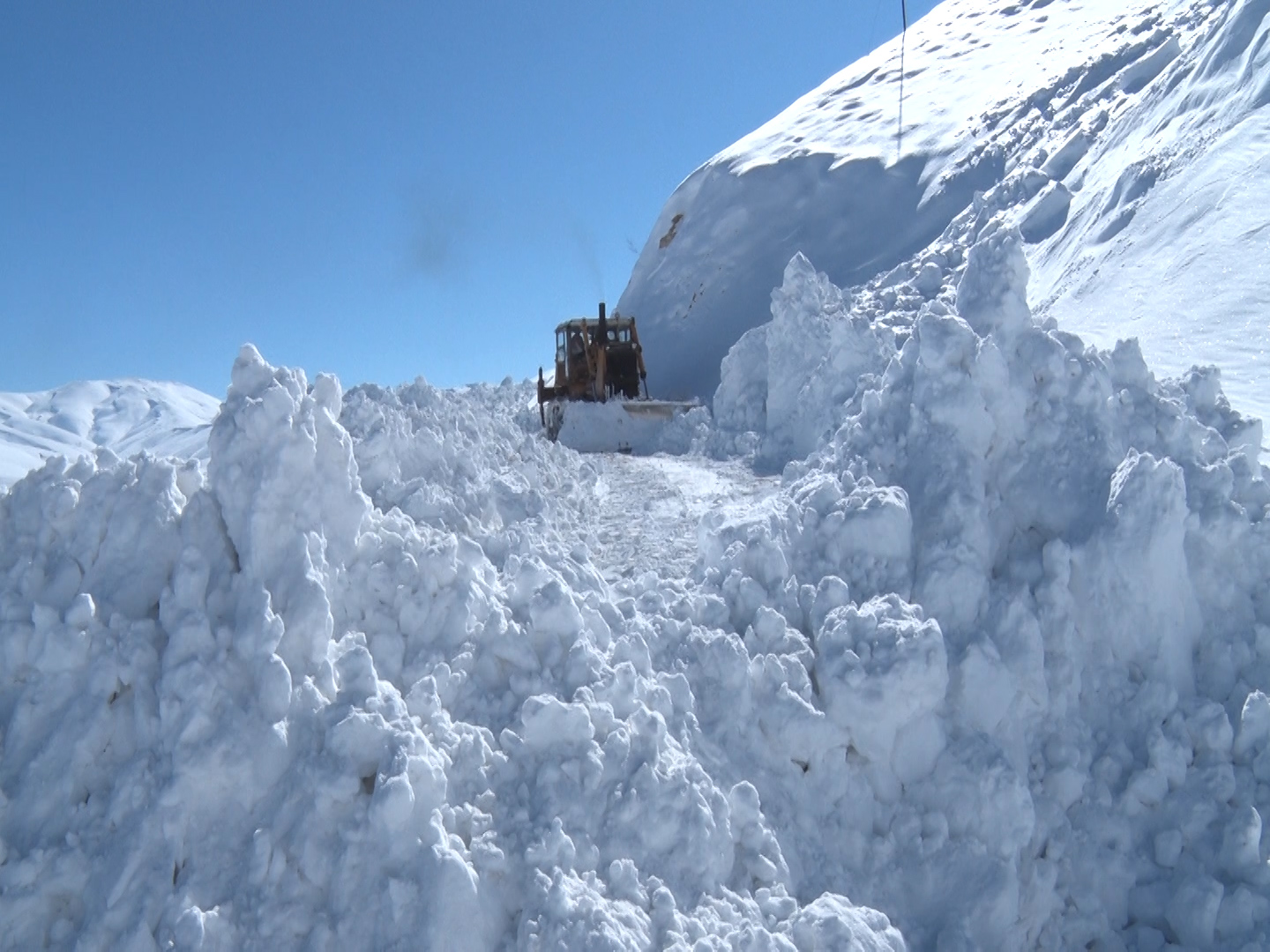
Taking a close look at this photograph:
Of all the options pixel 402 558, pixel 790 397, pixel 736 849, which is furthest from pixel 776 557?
pixel 790 397

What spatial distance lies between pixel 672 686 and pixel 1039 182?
577 inches

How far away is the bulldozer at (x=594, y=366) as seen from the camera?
17266 millimetres

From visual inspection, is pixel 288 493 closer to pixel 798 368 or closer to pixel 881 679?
Result: pixel 881 679

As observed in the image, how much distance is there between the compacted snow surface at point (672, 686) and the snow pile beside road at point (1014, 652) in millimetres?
22

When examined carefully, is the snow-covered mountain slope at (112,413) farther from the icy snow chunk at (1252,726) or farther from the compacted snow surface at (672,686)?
the icy snow chunk at (1252,726)

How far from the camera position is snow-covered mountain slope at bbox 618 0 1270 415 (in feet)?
37.8

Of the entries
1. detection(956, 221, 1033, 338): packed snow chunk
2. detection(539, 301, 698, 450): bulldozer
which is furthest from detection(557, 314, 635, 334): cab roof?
detection(956, 221, 1033, 338): packed snow chunk

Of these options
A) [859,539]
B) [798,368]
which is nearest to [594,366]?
[798,368]

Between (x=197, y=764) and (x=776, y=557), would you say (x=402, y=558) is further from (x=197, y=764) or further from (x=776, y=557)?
(x=776, y=557)

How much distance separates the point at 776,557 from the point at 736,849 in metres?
1.88

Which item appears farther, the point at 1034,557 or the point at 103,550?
the point at 1034,557

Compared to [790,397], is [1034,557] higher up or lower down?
lower down

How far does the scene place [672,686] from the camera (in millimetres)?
5043

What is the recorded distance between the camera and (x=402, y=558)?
491 centimetres
